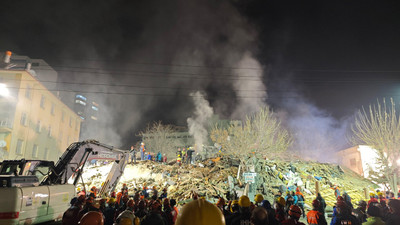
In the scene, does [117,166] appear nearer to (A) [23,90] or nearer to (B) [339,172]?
(B) [339,172]

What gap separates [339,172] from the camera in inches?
991

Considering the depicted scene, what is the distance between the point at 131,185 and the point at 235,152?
10.2m

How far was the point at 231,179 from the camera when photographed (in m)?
18.3

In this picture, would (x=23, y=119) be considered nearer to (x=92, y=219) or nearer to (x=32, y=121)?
(x=32, y=121)

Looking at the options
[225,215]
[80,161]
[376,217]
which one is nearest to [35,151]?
[80,161]

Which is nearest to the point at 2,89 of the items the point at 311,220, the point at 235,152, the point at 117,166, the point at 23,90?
the point at 23,90

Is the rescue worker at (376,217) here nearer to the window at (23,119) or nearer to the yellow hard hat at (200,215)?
the yellow hard hat at (200,215)

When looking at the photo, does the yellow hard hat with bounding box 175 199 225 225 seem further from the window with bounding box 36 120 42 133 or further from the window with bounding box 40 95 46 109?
the window with bounding box 40 95 46 109

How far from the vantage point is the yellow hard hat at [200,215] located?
1.96 metres

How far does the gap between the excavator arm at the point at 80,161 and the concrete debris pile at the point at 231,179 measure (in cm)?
549

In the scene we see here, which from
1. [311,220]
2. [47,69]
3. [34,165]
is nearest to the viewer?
[311,220]

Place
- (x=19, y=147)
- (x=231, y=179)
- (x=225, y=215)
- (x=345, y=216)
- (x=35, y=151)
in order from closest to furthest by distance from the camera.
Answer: (x=345, y=216), (x=225, y=215), (x=231, y=179), (x=19, y=147), (x=35, y=151)

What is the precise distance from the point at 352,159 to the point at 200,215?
40.1 metres

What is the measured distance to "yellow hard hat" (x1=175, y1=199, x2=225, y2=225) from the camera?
196 centimetres
